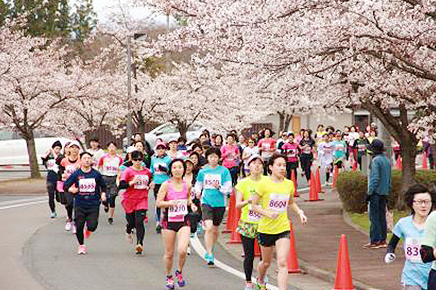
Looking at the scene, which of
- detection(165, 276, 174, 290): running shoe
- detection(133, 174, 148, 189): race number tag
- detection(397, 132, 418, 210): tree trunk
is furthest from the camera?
detection(397, 132, 418, 210): tree trunk

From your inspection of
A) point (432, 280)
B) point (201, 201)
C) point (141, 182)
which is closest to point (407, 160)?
point (201, 201)

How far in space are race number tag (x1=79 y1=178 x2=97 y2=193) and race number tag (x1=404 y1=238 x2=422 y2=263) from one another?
24.5 feet

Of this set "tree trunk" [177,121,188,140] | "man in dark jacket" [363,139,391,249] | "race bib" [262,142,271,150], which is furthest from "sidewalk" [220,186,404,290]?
"tree trunk" [177,121,188,140]

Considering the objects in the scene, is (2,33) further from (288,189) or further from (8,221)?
(288,189)

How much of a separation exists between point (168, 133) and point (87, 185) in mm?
31824

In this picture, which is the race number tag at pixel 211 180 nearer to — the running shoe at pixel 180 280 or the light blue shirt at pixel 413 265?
the running shoe at pixel 180 280

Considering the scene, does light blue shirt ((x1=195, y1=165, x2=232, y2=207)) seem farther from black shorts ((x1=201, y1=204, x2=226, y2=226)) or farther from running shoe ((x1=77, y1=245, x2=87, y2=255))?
running shoe ((x1=77, y1=245, x2=87, y2=255))

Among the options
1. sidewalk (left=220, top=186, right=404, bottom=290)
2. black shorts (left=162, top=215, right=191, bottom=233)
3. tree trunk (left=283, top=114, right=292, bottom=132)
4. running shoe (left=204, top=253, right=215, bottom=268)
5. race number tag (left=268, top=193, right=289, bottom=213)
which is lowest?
sidewalk (left=220, top=186, right=404, bottom=290)

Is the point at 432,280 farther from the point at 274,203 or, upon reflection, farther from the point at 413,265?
the point at 274,203

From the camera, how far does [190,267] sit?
12.8 metres

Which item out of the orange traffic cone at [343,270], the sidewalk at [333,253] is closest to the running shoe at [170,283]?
the sidewalk at [333,253]

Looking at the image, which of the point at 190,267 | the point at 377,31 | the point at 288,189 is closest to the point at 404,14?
the point at 377,31

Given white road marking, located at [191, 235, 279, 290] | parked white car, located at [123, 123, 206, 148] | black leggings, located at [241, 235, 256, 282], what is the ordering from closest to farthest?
black leggings, located at [241, 235, 256, 282], white road marking, located at [191, 235, 279, 290], parked white car, located at [123, 123, 206, 148]

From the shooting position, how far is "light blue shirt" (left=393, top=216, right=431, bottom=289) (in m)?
7.32
